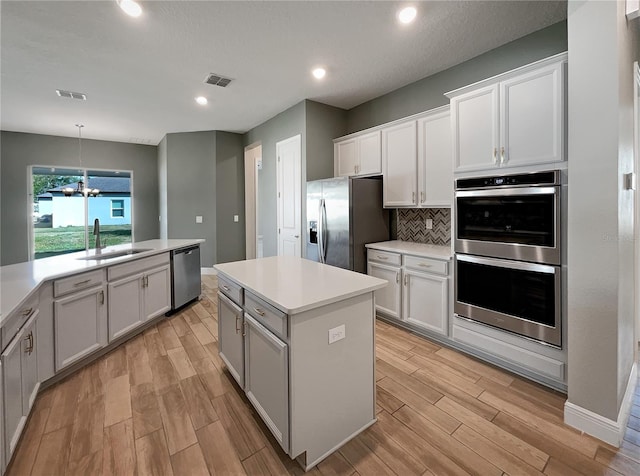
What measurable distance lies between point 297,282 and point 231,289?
0.56 metres

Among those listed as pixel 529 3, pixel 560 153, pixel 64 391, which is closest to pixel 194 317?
pixel 64 391

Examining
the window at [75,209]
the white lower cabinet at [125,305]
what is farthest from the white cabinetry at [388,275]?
the window at [75,209]

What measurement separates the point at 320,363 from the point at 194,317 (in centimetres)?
269

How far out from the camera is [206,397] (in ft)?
6.82

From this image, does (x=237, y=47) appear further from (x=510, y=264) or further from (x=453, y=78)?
(x=510, y=264)

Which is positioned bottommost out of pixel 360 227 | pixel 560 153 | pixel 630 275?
pixel 630 275

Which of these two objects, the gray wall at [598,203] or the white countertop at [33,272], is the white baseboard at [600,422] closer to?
the gray wall at [598,203]

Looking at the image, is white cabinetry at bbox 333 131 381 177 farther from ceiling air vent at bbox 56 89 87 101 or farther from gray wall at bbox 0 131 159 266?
gray wall at bbox 0 131 159 266

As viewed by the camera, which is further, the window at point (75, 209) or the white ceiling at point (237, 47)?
the window at point (75, 209)

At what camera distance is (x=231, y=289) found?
203 cm

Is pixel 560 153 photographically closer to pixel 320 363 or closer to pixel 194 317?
pixel 320 363

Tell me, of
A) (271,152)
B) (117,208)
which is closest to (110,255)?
(271,152)

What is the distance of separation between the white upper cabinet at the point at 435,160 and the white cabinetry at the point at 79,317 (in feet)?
10.6

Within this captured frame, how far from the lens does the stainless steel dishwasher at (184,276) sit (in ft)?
12.0
